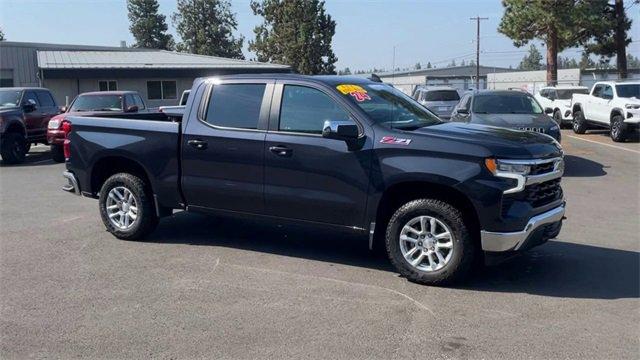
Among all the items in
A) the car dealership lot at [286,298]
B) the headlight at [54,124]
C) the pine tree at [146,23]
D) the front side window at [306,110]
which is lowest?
the car dealership lot at [286,298]

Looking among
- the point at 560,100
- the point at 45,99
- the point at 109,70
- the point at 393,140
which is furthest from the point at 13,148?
the point at 109,70

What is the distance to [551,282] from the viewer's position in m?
5.82

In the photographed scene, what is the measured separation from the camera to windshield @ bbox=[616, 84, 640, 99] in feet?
66.0

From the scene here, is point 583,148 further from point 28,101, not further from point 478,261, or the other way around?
point 28,101

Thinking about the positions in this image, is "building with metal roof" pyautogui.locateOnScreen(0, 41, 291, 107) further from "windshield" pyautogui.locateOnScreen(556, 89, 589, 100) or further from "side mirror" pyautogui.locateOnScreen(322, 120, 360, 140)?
"side mirror" pyautogui.locateOnScreen(322, 120, 360, 140)

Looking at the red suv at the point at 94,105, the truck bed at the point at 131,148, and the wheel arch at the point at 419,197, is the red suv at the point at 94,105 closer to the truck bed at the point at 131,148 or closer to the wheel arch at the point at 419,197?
the truck bed at the point at 131,148

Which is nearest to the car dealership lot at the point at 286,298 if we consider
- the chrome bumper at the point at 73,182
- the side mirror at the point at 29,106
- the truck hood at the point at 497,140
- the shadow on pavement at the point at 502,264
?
the shadow on pavement at the point at 502,264

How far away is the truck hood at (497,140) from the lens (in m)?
5.42

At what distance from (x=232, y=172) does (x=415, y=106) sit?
2.12 meters

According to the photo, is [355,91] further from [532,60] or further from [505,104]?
[532,60]

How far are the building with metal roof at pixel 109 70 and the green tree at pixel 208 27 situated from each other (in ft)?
91.7

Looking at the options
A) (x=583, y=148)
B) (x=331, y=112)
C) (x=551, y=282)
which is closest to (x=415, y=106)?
(x=331, y=112)

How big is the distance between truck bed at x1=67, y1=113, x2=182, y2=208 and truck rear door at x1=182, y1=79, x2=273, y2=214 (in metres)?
0.18

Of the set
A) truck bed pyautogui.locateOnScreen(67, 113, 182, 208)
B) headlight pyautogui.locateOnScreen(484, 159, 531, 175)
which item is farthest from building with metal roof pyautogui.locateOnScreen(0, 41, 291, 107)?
headlight pyautogui.locateOnScreen(484, 159, 531, 175)
